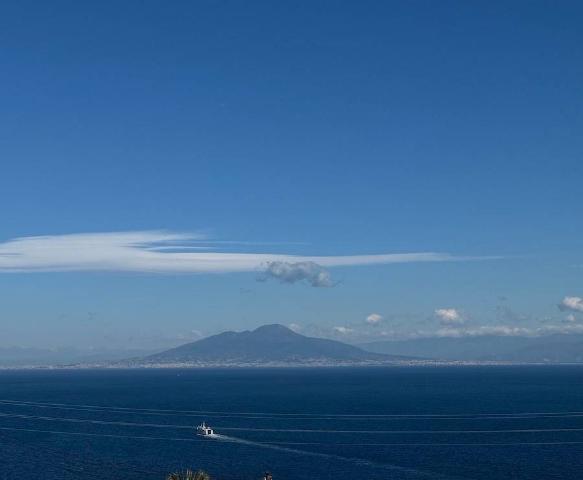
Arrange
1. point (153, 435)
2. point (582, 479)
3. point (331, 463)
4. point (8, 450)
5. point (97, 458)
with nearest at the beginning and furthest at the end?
1. point (582, 479)
2. point (331, 463)
3. point (97, 458)
4. point (8, 450)
5. point (153, 435)

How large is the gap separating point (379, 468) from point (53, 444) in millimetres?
82222

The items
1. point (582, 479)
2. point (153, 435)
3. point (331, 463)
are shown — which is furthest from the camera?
point (153, 435)

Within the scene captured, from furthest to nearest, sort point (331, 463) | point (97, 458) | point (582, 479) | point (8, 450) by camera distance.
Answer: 1. point (8, 450)
2. point (97, 458)
3. point (331, 463)
4. point (582, 479)

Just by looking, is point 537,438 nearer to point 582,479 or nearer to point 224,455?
point 582,479

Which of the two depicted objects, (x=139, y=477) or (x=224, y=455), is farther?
(x=224, y=455)

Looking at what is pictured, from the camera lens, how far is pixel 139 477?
138750 millimetres

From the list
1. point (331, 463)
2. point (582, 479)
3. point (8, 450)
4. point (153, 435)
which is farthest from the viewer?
point (153, 435)

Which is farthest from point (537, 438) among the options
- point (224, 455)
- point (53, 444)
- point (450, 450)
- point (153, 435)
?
point (53, 444)

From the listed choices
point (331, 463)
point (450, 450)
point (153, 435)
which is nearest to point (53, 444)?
point (153, 435)

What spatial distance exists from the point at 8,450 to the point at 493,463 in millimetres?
105717

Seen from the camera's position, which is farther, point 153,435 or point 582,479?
point 153,435

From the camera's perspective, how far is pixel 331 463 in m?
149

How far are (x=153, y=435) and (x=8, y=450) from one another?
1408 inches

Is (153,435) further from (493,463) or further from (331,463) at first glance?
(493,463)
